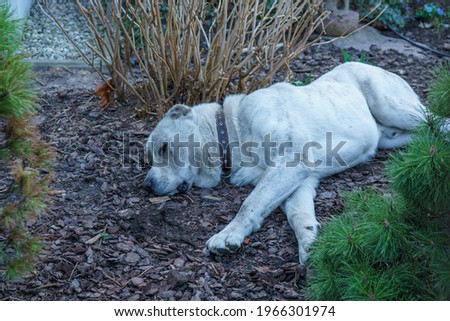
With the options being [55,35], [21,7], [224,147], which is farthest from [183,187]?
[21,7]

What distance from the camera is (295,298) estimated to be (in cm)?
404

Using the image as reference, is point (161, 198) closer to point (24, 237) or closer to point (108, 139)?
point (108, 139)

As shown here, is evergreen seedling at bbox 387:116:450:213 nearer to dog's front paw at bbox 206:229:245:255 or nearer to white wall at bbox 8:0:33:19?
dog's front paw at bbox 206:229:245:255

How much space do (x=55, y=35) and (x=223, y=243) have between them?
15.5 feet

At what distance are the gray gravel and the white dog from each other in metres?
2.79

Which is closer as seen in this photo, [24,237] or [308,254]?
[24,237]

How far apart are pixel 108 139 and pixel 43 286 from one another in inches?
84.6

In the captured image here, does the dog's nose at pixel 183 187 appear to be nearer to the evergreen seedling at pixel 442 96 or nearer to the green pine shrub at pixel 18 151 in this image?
the green pine shrub at pixel 18 151

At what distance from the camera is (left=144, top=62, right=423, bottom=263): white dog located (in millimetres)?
5219

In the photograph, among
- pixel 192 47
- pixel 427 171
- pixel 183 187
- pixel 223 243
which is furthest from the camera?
pixel 192 47

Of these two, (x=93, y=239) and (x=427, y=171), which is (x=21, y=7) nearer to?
(x=93, y=239)

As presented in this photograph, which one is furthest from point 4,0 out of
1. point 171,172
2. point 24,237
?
point 171,172

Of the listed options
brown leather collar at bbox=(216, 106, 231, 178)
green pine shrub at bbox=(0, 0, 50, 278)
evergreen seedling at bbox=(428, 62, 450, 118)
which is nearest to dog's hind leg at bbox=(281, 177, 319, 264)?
brown leather collar at bbox=(216, 106, 231, 178)

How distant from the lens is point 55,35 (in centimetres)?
826
